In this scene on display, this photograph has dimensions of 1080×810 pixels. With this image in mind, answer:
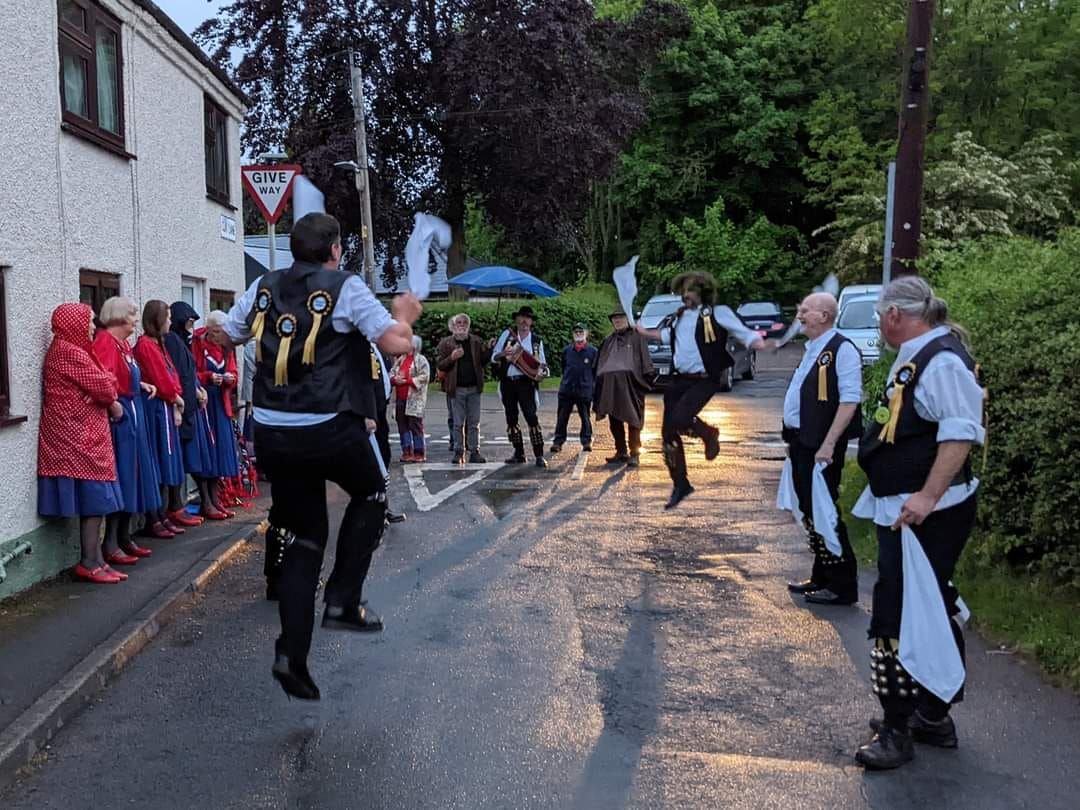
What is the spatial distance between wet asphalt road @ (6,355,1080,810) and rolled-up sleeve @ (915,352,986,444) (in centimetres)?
131

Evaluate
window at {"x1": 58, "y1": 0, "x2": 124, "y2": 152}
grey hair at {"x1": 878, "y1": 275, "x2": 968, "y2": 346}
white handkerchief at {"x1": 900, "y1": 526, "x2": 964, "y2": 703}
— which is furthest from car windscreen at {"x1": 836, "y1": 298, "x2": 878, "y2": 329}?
white handkerchief at {"x1": 900, "y1": 526, "x2": 964, "y2": 703}

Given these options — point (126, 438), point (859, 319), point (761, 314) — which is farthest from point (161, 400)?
point (761, 314)

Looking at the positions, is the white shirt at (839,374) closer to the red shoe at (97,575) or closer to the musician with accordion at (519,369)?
the red shoe at (97,575)

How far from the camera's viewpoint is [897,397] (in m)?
4.56

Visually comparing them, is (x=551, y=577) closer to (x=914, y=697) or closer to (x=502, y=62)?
(x=914, y=697)

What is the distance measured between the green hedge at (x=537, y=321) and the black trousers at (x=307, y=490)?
22740mm

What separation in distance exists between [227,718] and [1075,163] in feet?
114

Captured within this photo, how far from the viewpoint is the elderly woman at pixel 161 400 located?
873 centimetres

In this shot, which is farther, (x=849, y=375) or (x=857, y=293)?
(x=857, y=293)

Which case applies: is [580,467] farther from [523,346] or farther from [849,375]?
[849,375]

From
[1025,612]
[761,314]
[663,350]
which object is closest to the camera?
[1025,612]

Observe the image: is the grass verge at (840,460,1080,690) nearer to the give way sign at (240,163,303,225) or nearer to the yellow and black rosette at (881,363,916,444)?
the yellow and black rosette at (881,363,916,444)

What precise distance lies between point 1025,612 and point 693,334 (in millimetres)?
3212

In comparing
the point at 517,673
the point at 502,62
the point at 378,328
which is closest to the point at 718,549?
the point at 517,673
